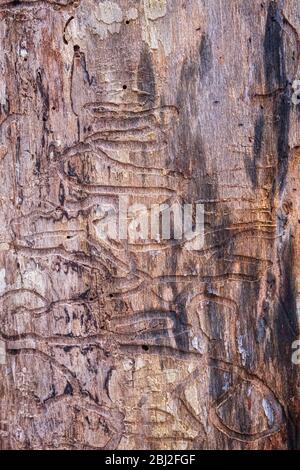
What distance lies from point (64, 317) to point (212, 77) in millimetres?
1135

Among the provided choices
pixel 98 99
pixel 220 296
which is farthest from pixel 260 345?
pixel 98 99

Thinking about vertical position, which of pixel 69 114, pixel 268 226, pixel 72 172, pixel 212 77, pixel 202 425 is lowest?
pixel 202 425

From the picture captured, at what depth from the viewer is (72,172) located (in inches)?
79.7

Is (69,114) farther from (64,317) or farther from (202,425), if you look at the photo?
(202,425)

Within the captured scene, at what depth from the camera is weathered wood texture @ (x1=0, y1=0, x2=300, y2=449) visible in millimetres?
1992

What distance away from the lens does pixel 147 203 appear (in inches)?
79.2

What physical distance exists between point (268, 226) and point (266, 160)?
26 cm

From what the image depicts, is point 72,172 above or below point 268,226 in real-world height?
above

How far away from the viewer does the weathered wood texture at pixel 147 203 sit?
1992mm
